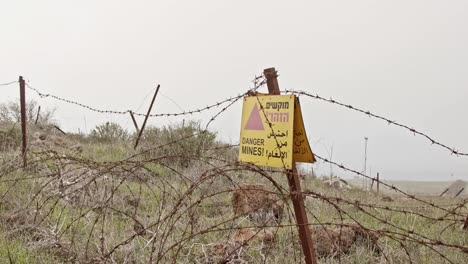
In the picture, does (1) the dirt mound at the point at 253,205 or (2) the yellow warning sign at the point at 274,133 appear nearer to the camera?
(2) the yellow warning sign at the point at 274,133

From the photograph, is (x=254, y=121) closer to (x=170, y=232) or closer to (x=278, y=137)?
(x=278, y=137)

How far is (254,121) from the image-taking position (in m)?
2.66

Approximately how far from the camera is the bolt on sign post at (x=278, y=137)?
2430mm

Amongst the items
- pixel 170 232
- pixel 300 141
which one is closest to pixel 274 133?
pixel 300 141

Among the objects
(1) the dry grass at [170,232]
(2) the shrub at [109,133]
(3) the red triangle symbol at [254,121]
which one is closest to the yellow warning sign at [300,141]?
(3) the red triangle symbol at [254,121]

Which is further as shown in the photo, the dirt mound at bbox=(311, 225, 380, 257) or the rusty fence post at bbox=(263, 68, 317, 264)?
the dirt mound at bbox=(311, 225, 380, 257)

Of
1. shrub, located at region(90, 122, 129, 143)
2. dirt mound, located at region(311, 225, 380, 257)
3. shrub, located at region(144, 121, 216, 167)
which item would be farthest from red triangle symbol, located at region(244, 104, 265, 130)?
shrub, located at region(90, 122, 129, 143)

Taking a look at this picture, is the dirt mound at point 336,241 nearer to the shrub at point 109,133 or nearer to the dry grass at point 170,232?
the dry grass at point 170,232

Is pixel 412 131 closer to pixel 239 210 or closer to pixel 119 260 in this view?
pixel 119 260

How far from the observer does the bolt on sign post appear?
95.7 inches

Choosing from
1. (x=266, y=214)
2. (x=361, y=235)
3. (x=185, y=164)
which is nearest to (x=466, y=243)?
(x=361, y=235)

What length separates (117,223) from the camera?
16.3ft

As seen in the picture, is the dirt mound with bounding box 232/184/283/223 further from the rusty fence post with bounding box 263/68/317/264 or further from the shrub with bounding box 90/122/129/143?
the shrub with bounding box 90/122/129/143

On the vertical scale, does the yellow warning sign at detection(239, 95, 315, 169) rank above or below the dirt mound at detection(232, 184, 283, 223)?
above
